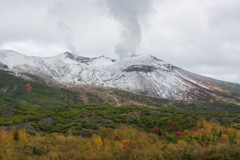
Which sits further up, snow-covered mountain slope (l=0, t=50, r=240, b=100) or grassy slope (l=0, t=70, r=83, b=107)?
snow-covered mountain slope (l=0, t=50, r=240, b=100)

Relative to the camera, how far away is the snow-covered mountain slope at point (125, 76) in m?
98.8

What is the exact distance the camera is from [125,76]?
380 ft

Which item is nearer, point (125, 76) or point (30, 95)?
point (30, 95)

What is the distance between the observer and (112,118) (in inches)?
1027

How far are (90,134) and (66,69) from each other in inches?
4709

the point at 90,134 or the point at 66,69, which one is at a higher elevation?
the point at 66,69

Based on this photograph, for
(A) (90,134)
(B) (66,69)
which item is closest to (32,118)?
(A) (90,134)

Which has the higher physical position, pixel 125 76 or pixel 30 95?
pixel 125 76

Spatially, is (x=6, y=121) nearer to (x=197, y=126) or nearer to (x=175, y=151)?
(x=175, y=151)

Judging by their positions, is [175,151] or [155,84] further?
[155,84]

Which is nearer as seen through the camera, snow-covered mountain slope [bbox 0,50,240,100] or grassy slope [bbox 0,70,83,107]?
grassy slope [bbox 0,70,83,107]

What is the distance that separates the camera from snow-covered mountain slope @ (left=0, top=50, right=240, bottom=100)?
324ft

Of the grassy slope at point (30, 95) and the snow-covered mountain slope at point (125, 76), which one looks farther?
the snow-covered mountain slope at point (125, 76)

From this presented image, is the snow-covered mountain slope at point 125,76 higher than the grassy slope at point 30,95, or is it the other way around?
the snow-covered mountain slope at point 125,76
